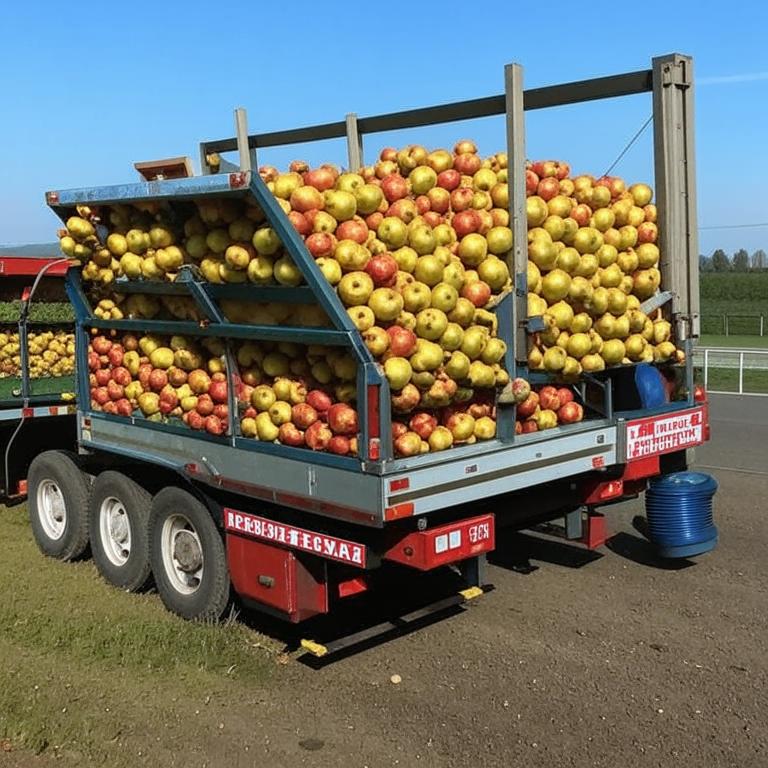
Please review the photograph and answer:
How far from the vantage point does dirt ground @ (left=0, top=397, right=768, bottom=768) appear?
4.29 m

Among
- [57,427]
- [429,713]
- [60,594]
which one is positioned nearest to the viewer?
[429,713]

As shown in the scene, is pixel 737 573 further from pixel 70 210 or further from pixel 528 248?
pixel 70 210

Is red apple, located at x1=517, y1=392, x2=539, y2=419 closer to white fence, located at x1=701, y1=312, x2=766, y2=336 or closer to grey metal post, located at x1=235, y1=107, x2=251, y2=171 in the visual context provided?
grey metal post, located at x1=235, y1=107, x2=251, y2=171

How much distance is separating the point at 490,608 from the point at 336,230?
279 cm

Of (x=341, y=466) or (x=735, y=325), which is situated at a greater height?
(x=341, y=466)

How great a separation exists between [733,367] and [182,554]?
24.4 metres

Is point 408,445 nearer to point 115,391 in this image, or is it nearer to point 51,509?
point 115,391

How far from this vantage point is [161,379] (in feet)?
19.7

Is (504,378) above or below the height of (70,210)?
below

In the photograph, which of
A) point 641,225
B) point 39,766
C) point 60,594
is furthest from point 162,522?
point 641,225

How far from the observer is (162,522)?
20.0 feet

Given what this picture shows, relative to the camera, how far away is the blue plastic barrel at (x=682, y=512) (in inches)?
261

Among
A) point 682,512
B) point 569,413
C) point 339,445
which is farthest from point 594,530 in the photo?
point 339,445

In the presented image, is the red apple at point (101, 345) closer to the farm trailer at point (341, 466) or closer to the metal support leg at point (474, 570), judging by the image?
the farm trailer at point (341, 466)
